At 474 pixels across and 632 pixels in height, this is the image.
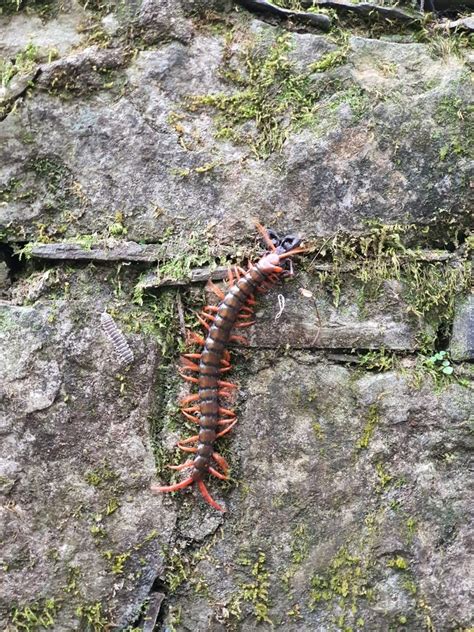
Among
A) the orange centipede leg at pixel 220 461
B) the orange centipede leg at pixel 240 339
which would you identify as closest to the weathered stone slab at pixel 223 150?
the orange centipede leg at pixel 240 339

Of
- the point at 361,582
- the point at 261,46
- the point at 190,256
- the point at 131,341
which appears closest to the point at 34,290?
the point at 131,341

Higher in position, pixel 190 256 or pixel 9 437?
pixel 190 256

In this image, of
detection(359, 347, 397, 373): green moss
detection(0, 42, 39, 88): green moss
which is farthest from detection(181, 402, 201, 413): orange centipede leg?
detection(0, 42, 39, 88): green moss

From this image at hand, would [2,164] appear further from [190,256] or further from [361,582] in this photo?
[361,582]

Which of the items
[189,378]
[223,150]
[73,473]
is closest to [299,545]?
[189,378]

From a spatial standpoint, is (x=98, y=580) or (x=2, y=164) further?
(x=2, y=164)

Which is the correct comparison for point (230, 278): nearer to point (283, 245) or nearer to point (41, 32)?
point (283, 245)
